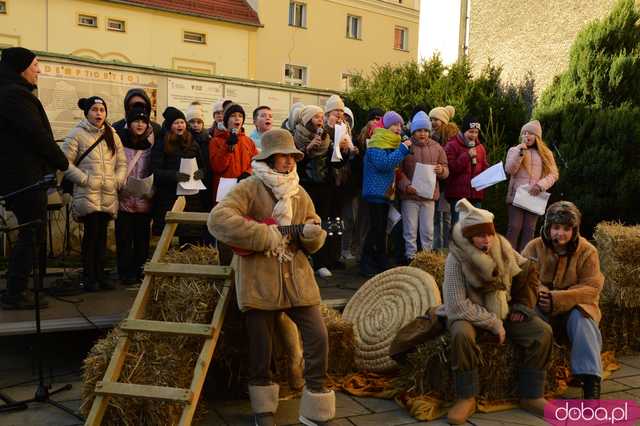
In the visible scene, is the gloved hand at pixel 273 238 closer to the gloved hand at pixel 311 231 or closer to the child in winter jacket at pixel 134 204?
the gloved hand at pixel 311 231

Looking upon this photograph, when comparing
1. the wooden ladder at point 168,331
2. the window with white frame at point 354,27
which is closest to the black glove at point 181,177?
the wooden ladder at point 168,331

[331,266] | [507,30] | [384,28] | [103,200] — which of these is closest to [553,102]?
[507,30]

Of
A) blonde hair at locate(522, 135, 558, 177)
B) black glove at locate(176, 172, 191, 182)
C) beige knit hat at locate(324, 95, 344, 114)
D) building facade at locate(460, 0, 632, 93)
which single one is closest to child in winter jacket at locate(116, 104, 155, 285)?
black glove at locate(176, 172, 191, 182)

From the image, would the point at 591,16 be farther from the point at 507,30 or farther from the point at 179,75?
the point at 179,75

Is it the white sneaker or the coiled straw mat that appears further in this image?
the white sneaker

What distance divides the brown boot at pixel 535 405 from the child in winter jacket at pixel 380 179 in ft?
9.77

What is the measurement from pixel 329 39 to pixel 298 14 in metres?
1.89

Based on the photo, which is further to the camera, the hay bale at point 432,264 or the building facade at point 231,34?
the building facade at point 231,34

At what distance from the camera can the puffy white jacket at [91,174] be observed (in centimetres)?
625

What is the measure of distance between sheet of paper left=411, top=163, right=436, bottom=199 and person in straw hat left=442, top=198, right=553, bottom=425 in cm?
271

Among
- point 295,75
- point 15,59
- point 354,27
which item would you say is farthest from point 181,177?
point 354,27

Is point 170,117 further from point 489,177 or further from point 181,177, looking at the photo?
point 489,177

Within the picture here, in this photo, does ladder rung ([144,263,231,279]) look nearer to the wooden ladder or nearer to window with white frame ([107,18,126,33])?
the wooden ladder

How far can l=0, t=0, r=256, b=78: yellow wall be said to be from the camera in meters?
23.6
